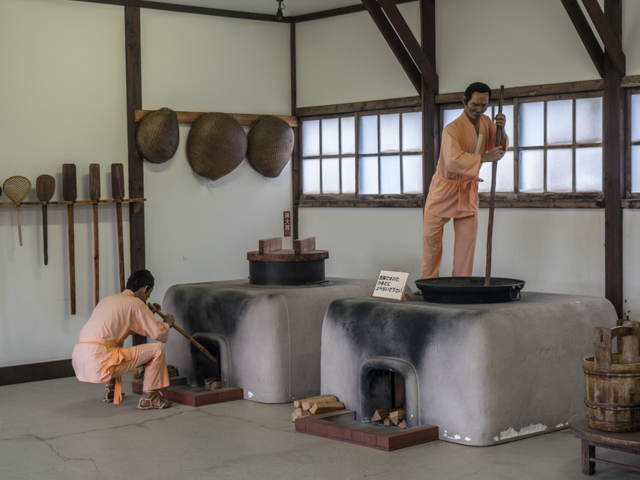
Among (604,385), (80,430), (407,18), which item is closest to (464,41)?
(407,18)

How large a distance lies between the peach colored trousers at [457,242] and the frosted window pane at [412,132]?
138 centimetres

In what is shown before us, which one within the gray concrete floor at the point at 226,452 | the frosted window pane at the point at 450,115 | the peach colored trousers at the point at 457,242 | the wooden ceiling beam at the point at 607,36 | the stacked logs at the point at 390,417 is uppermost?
the wooden ceiling beam at the point at 607,36

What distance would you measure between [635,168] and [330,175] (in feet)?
8.94

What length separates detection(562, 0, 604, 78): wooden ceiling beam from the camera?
18.1ft

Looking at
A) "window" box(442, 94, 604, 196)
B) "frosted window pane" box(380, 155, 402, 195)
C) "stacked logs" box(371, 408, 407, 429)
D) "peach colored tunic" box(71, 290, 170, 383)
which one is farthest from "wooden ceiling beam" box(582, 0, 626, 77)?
"peach colored tunic" box(71, 290, 170, 383)

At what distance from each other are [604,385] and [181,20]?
472cm

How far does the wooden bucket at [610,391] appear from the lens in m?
3.54

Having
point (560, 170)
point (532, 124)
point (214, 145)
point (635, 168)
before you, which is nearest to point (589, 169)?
point (560, 170)

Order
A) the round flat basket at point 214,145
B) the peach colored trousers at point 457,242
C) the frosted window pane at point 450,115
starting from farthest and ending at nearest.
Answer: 1. the round flat basket at point 214,145
2. the frosted window pane at point 450,115
3. the peach colored trousers at point 457,242

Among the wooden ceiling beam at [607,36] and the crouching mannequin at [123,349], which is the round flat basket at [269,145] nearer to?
the crouching mannequin at [123,349]

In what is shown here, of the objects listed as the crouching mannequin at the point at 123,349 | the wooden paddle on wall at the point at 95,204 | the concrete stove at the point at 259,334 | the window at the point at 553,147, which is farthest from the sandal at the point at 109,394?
the window at the point at 553,147

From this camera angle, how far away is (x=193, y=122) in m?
6.97

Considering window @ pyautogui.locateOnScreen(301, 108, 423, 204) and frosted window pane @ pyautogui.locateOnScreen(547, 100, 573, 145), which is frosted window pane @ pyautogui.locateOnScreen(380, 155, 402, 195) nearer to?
window @ pyautogui.locateOnScreen(301, 108, 423, 204)

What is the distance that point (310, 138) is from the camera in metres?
7.55
